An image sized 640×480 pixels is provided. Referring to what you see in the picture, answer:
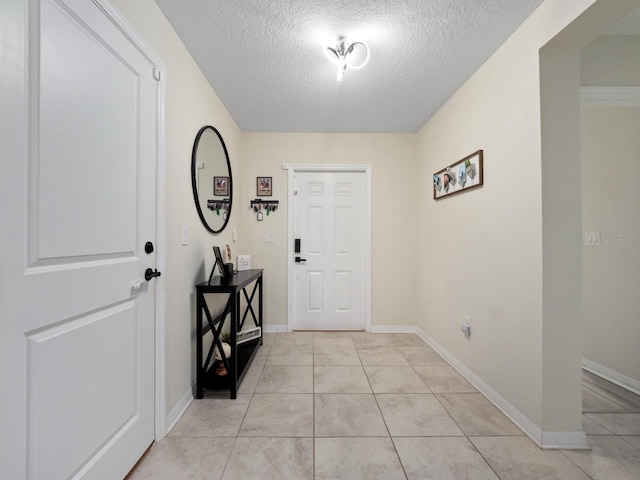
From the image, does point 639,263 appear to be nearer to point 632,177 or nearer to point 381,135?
point 632,177

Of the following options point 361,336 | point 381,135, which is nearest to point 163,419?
point 361,336

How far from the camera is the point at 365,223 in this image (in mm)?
3189

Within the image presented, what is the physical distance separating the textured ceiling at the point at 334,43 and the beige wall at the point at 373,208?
0.52 meters

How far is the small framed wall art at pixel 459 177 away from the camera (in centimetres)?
196

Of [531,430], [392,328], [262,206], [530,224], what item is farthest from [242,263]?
[531,430]

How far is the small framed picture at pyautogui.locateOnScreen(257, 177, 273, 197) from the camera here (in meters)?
3.13

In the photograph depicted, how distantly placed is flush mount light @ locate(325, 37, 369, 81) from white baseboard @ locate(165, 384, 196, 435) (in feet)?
7.69

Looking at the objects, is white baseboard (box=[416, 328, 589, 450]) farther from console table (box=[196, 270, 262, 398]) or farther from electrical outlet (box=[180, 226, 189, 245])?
electrical outlet (box=[180, 226, 189, 245])

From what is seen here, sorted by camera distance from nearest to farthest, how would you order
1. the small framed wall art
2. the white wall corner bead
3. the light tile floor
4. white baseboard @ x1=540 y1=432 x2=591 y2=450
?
the light tile floor
white baseboard @ x1=540 y1=432 x2=591 y2=450
the small framed wall art
the white wall corner bead

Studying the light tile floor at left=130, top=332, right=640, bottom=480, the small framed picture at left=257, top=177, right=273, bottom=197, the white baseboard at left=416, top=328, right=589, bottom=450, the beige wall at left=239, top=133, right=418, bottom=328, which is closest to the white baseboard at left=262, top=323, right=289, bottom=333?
the beige wall at left=239, top=133, right=418, bottom=328

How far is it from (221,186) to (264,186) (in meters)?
0.81

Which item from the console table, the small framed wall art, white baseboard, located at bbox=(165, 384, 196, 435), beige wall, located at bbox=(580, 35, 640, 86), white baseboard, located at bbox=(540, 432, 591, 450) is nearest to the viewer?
white baseboard, located at bbox=(540, 432, 591, 450)

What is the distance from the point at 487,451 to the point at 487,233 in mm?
1285

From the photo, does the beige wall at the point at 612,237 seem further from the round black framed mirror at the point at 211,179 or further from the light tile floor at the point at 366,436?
the round black framed mirror at the point at 211,179
